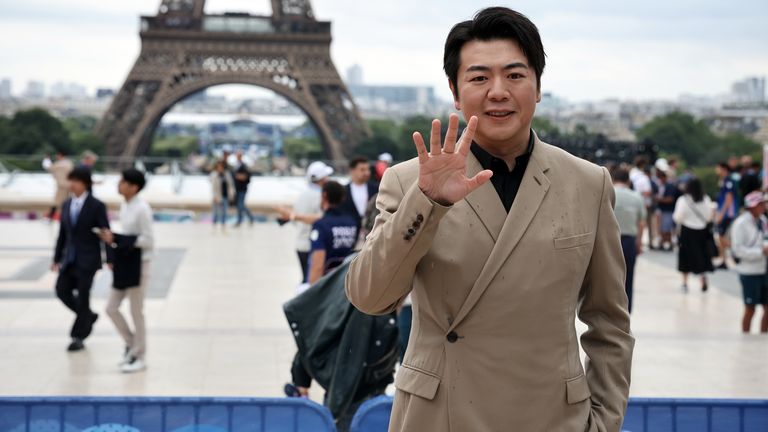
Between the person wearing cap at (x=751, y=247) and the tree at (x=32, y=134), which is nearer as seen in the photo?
the person wearing cap at (x=751, y=247)

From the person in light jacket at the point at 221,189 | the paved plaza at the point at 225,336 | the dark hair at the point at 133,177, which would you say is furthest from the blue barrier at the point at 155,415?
the person in light jacket at the point at 221,189

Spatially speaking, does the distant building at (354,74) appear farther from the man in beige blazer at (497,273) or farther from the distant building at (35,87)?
the man in beige blazer at (497,273)

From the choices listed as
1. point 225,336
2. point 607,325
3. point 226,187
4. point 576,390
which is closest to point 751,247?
point 225,336

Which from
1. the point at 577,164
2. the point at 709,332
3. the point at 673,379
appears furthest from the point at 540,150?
the point at 709,332

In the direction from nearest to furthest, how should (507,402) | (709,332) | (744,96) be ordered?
(507,402) → (709,332) → (744,96)

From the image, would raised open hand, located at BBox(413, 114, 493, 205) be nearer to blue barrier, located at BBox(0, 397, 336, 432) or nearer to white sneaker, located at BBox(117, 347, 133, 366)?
blue barrier, located at BBox(0, 397, 336, 432)

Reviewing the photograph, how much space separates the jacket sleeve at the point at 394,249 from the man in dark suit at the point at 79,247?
5864 mm

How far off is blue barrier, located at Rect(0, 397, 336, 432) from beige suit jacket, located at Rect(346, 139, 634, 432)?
165 centimetres

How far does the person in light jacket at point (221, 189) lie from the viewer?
17.2 meters

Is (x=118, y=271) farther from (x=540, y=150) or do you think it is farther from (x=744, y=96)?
(x=744, y=96)

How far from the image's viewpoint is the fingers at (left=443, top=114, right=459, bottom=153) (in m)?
1.89

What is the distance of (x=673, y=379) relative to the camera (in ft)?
24.3

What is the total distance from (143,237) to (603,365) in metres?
5.60

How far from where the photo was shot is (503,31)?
2162 millimetres
